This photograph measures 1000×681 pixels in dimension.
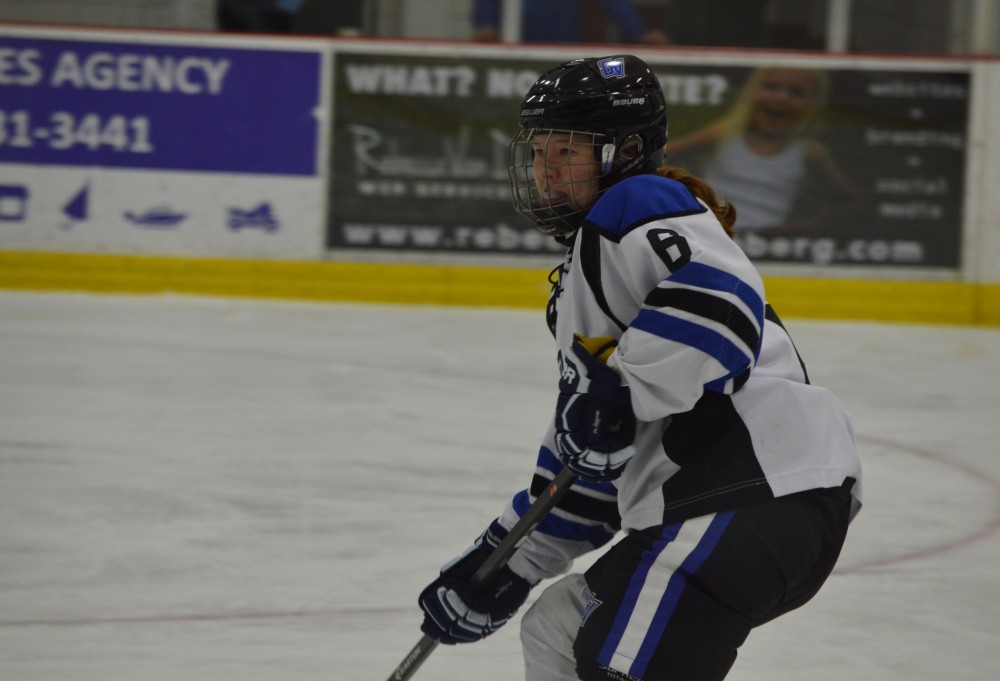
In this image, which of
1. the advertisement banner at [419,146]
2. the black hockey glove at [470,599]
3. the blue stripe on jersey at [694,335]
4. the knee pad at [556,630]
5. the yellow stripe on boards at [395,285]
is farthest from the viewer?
the advertisement banner at [419,146]

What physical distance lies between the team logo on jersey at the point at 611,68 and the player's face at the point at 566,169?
0.24 feet

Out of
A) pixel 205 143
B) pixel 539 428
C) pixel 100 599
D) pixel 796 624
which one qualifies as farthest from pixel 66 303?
pixel 796 624

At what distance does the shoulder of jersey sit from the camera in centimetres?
144

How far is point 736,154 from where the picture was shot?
640 centimetres

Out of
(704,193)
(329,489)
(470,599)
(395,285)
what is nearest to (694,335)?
(704,193)

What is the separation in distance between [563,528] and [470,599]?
138 mm

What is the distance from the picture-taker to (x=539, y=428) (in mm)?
4117

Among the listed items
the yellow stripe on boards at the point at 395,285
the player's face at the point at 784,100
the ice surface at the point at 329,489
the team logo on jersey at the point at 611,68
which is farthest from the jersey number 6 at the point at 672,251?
the player's face at the point at 784,100

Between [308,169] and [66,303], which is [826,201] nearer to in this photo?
[308,169]

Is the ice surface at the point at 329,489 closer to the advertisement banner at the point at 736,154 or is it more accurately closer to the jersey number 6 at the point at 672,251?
the advertisement banner at the point at 736,154

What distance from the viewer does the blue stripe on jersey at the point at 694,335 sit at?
1383 mm

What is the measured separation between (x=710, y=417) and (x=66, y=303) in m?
5.03

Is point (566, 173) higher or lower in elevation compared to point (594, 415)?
higher

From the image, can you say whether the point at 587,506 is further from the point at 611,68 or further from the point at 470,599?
the point at 611,68
